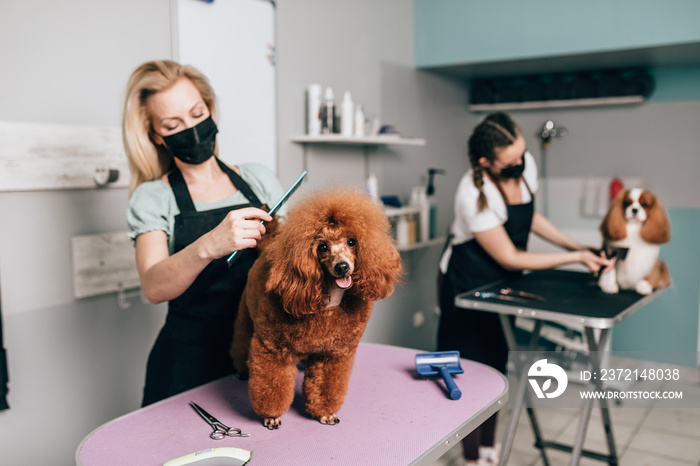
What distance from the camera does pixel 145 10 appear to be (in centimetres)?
202

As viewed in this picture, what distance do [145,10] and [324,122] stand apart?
1024 mm

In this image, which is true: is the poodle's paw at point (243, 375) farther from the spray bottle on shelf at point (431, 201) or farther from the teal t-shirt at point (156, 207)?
the spray bottle on shelf at point (431, 201)

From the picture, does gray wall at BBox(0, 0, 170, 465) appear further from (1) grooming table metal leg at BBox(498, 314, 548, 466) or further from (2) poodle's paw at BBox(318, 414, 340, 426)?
(1) grooming table metal leg at BBox(498, 314, 548, 466)

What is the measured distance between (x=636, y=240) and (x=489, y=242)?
61 cm

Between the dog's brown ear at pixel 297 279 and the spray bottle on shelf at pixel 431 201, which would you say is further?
the spray bottle on shelf at pixel 431 201

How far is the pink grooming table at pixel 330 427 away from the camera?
109 cm

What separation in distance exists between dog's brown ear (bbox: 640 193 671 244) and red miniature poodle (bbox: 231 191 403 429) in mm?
1595

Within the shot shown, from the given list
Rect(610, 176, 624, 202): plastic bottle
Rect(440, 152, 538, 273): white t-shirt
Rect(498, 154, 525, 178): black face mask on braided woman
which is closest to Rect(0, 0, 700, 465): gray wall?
Rect(440, 152, 538, 273): white t-shirt

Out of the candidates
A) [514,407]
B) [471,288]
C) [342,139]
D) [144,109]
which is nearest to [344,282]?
[144,109]

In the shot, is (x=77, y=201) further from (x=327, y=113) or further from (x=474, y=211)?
(x=474, y=211)

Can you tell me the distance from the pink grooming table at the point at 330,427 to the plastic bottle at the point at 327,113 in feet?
5.21

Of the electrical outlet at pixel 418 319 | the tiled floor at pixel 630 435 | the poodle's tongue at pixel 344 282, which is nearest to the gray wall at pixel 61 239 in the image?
the poodle's tongue at pixel 344 282

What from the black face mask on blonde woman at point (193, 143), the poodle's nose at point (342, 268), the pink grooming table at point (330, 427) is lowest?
the pink grooming table at point (330, 427)

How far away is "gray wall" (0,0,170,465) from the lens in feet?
5.64
